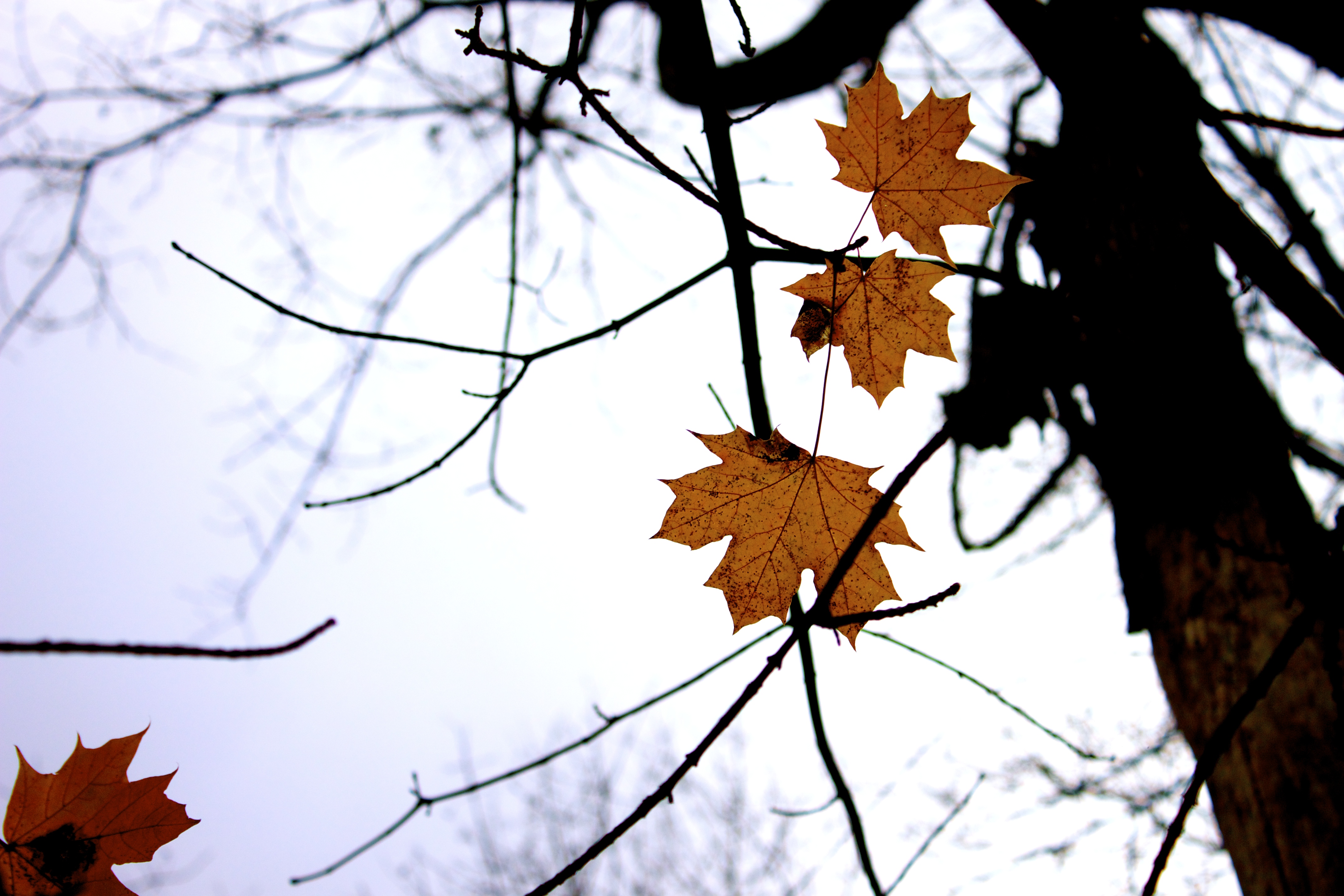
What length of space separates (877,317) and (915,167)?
0.66 feet

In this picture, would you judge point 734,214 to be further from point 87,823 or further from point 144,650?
point 87,823

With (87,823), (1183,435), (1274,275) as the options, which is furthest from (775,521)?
(1183,435)

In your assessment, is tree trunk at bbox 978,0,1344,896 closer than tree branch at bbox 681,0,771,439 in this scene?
No

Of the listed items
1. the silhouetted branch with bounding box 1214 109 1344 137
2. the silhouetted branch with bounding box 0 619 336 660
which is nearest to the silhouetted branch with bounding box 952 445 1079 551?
the silhouetted branch with bounding box 1214 109 1344 137

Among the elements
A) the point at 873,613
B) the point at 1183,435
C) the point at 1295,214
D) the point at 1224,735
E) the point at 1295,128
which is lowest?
the point at 1224,735

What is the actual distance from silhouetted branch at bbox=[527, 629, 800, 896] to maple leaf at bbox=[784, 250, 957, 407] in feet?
1.46

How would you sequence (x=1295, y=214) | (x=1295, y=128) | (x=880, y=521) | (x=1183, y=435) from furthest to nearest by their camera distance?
(x=1295, y=214) → (x=1183, y=435) → (x=1295, y=128) → (x=880, y=521)

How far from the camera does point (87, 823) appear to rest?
0.80 metres

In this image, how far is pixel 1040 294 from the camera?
1.13m

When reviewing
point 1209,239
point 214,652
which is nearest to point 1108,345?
point 1209,239

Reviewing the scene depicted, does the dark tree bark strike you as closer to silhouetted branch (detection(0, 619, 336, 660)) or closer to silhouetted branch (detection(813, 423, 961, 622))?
silhouetted branch (detection(813, 423, 961, 622))

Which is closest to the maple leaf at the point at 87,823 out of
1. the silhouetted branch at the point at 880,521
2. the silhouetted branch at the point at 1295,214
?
the silhouetted branch at the point at 880,521

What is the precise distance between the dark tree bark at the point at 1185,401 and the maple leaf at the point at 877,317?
0.18m

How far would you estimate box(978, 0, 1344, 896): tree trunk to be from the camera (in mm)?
1252
